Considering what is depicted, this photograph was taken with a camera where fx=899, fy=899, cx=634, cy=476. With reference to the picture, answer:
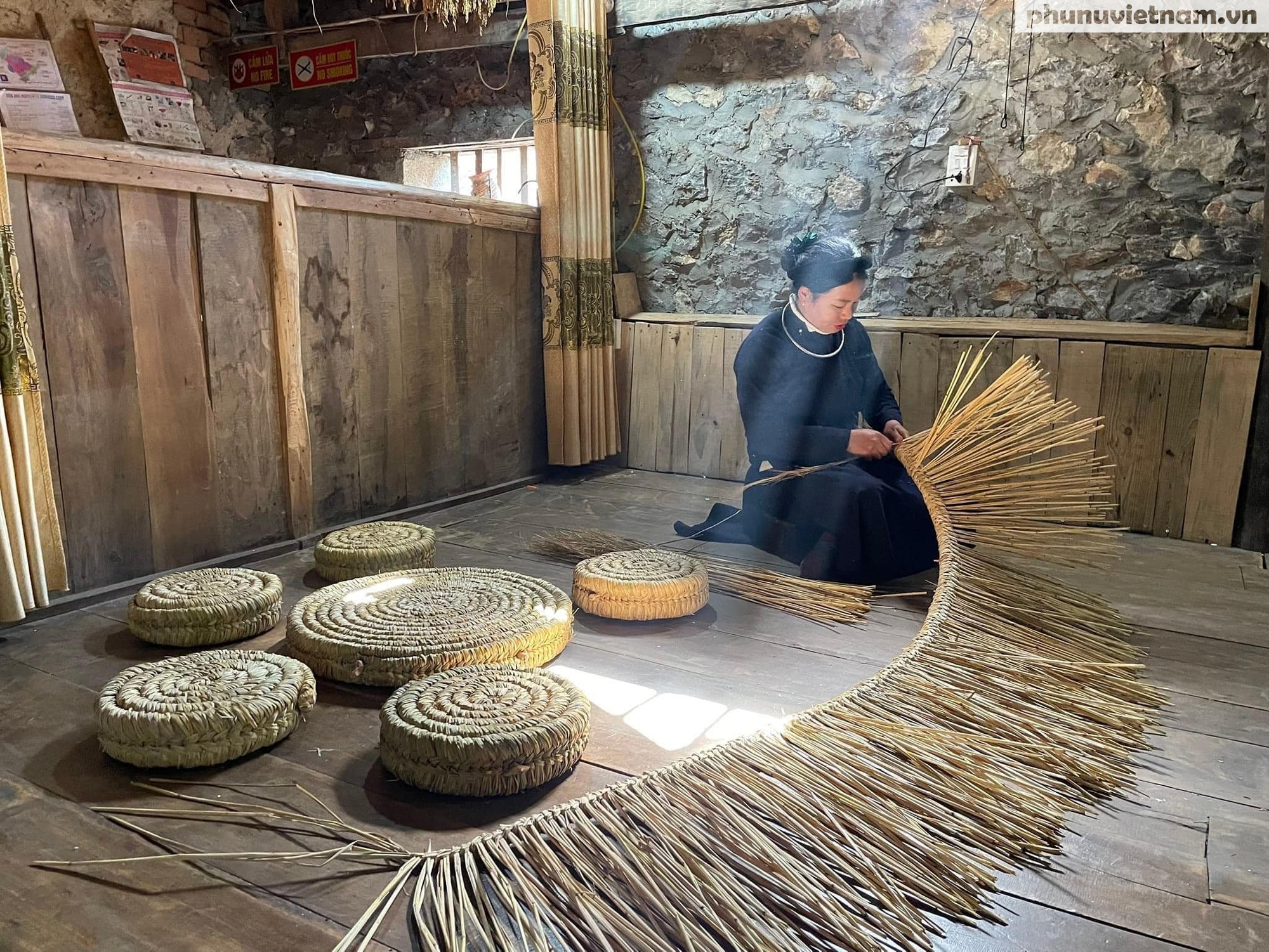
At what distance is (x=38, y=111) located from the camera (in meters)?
4.45

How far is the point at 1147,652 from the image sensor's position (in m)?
2.03

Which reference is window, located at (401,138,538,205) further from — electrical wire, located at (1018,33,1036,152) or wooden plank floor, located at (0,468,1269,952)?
wooden plank floor, located at (0,468,1269,952)

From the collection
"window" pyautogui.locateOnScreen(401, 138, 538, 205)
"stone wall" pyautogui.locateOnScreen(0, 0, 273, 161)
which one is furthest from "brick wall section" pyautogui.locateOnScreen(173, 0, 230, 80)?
"window" pyautogui.locateOnScreen(401, 138, 538, 205)

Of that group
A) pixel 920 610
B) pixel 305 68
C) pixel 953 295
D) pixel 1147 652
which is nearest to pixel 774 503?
pixel 920 610

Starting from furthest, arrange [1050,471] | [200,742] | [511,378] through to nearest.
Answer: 1. [511,378]
2. [1050,471]
3. [200,742]

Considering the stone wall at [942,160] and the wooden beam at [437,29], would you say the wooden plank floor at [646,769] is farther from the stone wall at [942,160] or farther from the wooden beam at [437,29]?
the wooden beam at [437,29]

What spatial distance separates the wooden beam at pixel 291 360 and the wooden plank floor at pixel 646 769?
1.18 feet

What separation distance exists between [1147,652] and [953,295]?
72.1 inches

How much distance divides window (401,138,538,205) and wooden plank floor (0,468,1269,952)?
9.86 feet

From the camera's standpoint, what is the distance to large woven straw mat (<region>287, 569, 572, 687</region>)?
5.94 ft

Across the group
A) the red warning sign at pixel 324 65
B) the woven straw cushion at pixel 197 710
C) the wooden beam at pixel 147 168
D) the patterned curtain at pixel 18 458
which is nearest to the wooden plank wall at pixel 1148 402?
the wooden beam at pixel 147 168

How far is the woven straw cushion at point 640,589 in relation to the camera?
2158 millimetres

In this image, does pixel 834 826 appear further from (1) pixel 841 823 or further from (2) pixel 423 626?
(2) pixel 423 626

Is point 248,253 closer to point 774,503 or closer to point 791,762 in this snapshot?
point 774,503
